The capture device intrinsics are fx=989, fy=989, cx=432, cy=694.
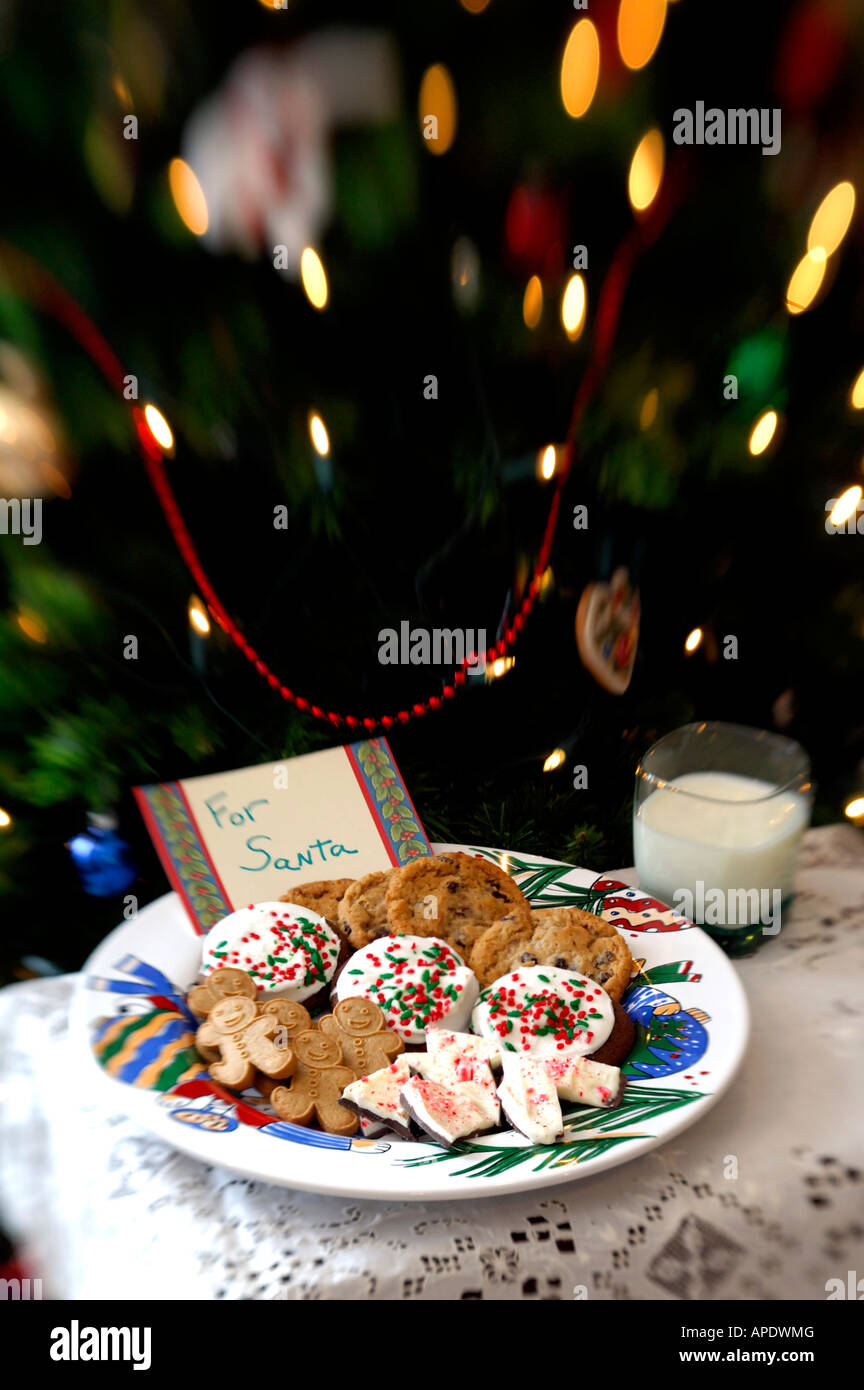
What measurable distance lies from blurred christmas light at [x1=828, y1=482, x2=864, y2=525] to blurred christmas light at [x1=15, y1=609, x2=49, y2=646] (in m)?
0.97

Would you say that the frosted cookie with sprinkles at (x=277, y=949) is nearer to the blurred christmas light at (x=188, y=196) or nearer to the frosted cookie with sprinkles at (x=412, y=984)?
the frosted cookie with sprinkles at (x=412, y=984)

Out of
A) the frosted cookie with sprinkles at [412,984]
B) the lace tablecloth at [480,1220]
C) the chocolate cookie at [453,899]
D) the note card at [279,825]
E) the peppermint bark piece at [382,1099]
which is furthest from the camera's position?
the note card at [279,825]

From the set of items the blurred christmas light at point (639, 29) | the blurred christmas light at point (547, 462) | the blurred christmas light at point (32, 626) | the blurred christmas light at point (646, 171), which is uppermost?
the blurred christmas light at point (639, 29)

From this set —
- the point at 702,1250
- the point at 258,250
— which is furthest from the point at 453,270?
the point at 702,1250

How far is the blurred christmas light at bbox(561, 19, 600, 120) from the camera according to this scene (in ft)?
3.11

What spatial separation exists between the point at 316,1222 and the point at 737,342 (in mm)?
986

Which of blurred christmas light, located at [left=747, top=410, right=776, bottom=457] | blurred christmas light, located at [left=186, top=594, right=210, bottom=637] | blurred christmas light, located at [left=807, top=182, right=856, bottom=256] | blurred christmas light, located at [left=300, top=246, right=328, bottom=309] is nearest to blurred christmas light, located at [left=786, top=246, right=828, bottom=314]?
blurred christmas light, located at [left=807, top=182, right=856, bottom=256]

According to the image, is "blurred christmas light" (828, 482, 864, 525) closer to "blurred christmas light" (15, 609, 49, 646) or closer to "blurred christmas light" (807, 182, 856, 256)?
"blurred christmas light" (807, 182, 856, 256)

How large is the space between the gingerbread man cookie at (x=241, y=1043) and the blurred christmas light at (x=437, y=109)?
2.90ft

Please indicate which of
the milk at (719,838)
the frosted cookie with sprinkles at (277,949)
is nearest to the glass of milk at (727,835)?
the milk at (719,838)

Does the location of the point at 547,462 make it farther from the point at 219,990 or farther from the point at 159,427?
the point at 219,990

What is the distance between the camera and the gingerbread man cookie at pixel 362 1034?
888 millimetres

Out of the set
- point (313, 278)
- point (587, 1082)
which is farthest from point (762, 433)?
point (587, 1082)

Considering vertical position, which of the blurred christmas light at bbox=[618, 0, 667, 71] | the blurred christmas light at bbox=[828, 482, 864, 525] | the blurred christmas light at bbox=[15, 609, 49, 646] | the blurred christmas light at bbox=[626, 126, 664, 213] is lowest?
the blurred christmas light at bbox=[15, 609, 49, 646]
